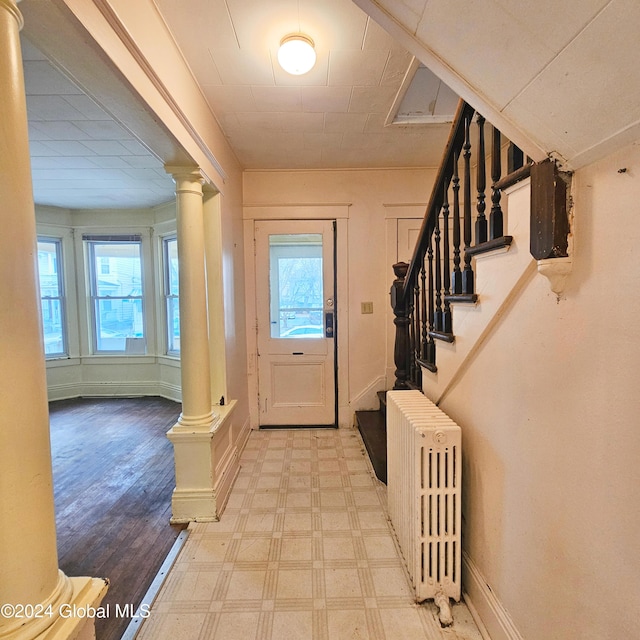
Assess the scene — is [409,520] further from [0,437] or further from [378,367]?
[378,367]

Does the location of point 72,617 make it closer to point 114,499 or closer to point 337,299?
point 114,499

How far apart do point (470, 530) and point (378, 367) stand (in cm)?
195

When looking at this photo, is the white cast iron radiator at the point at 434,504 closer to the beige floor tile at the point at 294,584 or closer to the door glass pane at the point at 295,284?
the beige floor tile at the point at 294,584

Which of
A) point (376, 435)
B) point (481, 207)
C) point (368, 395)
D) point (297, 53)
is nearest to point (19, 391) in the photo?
point (481, 207)

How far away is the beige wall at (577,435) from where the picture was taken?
0.72 meters

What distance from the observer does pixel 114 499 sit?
2.18 m

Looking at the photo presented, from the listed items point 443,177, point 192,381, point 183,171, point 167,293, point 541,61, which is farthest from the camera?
point 167,293

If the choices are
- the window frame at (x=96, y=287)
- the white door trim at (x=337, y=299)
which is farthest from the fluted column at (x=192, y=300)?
the window frame at (x=96, y=287)

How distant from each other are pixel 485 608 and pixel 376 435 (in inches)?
59.8

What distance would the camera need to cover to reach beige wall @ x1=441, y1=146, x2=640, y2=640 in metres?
0.72

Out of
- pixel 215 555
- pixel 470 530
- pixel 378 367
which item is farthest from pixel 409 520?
pixel 378 367

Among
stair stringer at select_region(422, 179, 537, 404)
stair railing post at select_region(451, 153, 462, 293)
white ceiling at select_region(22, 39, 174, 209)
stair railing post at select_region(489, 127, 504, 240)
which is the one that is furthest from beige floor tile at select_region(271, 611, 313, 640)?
A: white ceiling at select_region(22, 39, 174, 209)

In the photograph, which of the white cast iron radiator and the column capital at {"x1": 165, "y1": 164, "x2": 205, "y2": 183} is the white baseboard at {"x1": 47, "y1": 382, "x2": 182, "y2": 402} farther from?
the white cast iron radiator

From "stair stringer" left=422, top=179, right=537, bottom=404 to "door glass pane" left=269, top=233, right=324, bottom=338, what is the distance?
5.75 feet
